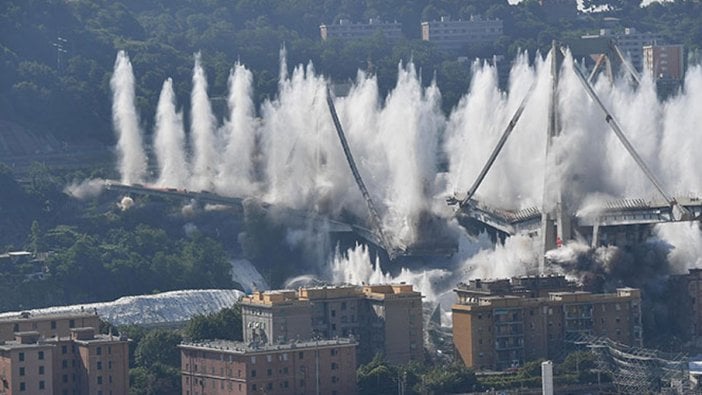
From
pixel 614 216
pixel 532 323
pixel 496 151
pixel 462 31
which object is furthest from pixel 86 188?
pixel 462 31

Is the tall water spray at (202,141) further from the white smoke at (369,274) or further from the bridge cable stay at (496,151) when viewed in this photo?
the bridge cable stay at (496,151)

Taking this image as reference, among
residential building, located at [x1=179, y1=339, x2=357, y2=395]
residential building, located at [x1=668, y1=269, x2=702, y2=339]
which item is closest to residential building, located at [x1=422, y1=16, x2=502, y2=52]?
residential building, located at [x1=668, y1=269, x2=702, y2=339]

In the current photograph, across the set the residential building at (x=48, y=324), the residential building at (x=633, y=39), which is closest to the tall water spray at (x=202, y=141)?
the residential building at (x=48, y=324)

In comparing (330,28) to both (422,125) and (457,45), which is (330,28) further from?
(422,125)

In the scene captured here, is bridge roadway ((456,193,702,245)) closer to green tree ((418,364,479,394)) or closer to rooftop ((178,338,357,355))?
green tree ((418,364,479,394))

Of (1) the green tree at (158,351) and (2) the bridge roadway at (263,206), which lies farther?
(2) the bridge roadway at (263,206)
